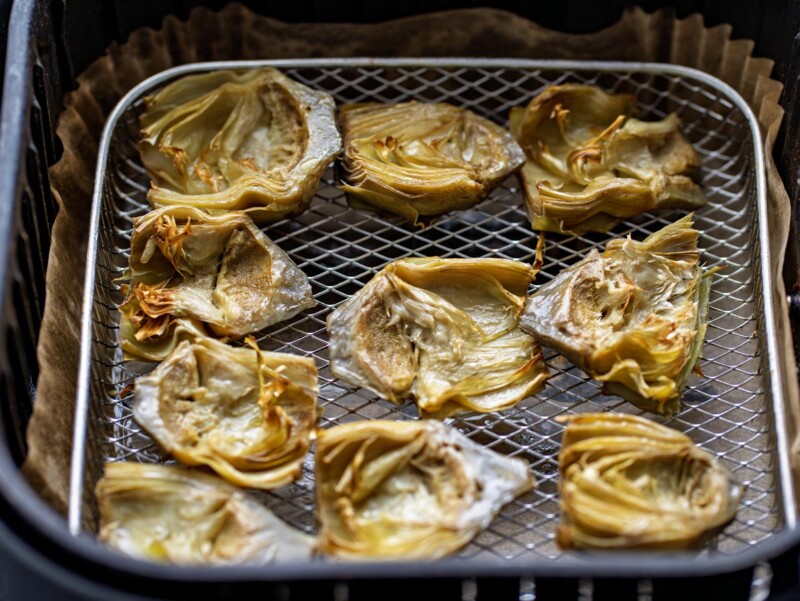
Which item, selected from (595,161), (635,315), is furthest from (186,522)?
(595,161)

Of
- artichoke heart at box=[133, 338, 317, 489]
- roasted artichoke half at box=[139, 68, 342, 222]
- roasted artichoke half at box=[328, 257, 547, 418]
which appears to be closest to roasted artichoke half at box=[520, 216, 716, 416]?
roasted artichoke half at box=[328, 257, 547, 418]

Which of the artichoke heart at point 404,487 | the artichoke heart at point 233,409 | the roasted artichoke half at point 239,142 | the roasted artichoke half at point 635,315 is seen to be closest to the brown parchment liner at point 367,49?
the roasted artichoke half at point 239,142

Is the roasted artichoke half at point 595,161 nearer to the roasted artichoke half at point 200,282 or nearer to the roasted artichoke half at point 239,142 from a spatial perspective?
the roasted artichoke half at point 239,142

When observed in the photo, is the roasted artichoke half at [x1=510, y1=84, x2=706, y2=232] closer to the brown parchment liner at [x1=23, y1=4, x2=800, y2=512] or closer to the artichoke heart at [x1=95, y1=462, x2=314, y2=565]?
the brown parchment liner at [x1=23, y1=4, x2=800, y2=512]

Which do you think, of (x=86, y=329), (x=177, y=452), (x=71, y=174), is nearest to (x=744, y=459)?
(x=177, y=452)

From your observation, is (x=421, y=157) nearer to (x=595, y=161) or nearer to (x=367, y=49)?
(x=595, y=161)

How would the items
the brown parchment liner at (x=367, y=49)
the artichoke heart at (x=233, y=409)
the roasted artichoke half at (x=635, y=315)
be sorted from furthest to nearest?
the brown parchment liner at (x=367, y=49) → the roasted artichoke half at (x=635, y=315) → the artichoke heart at (x=233, y=409)
